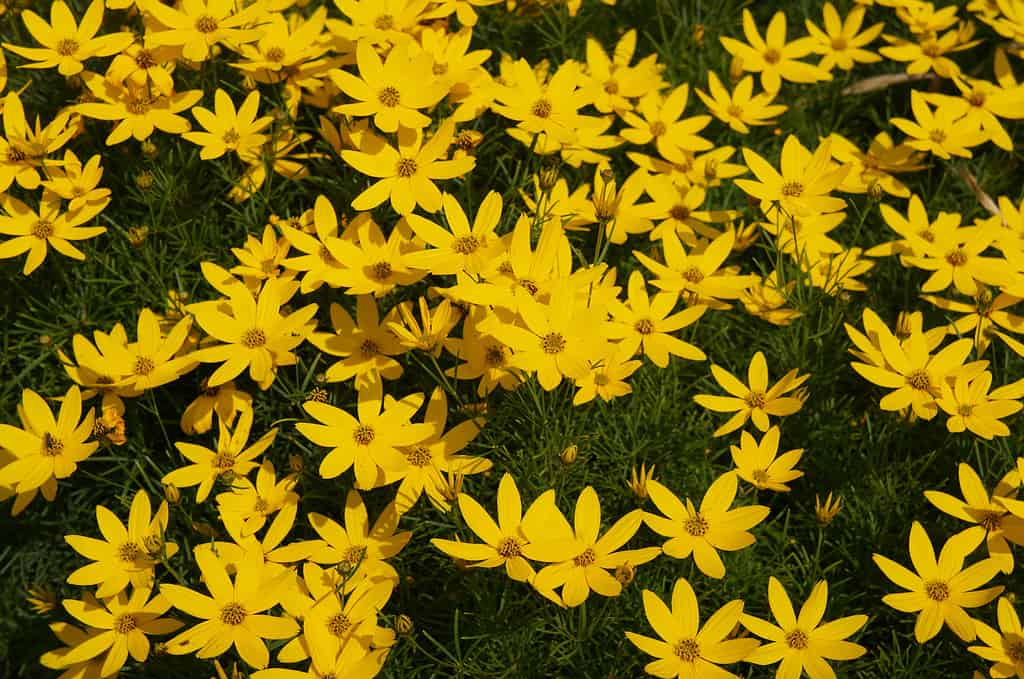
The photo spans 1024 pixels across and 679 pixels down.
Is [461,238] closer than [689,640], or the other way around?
[689,640]

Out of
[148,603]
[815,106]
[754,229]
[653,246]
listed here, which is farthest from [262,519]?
[815,106]

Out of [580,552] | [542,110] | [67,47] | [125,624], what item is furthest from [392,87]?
[125,624]

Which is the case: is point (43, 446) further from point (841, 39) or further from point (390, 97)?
point (841, 39)

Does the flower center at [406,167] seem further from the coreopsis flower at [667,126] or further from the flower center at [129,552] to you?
the flower center at [129,552]

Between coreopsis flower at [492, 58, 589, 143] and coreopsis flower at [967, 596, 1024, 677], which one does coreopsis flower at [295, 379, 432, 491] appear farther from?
coreopsis flower at [967, 596, 1024, 677]

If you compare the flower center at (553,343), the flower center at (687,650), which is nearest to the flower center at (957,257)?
the flower center at (553,343)
